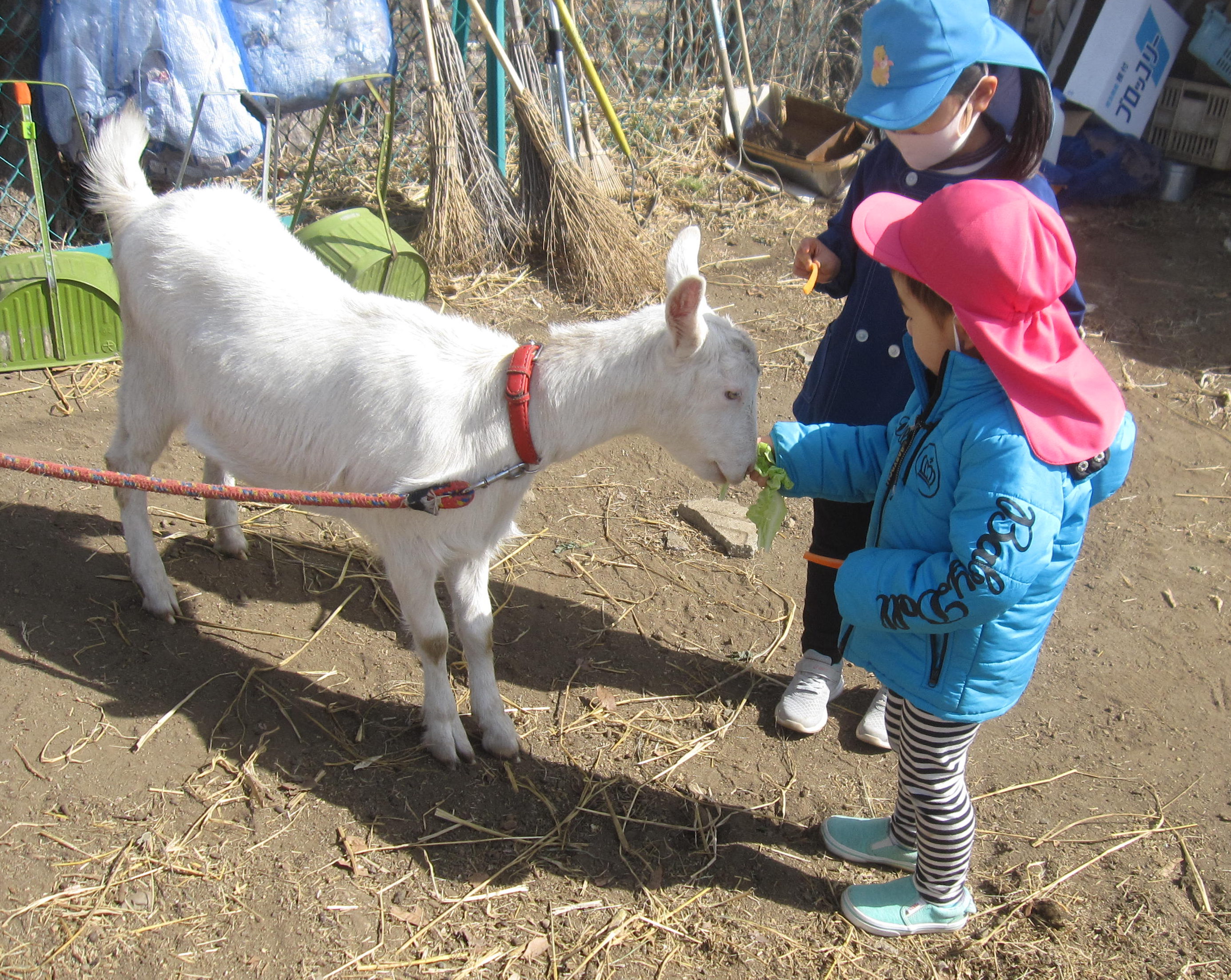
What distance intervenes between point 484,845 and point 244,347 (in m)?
1.57

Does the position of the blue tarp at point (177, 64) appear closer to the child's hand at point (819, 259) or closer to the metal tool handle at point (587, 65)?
the metal tool handle at point (587, 65)

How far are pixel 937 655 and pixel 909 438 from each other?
1.58 ft

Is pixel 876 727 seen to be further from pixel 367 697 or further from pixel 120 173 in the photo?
pixel 120 173

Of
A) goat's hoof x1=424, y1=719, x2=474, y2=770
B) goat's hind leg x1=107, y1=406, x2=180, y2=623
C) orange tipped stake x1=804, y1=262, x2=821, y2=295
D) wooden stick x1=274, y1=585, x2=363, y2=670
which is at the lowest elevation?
wooden stick x1=274, y1=585, x2=363, y2=670

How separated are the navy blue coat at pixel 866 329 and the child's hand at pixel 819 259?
24mm

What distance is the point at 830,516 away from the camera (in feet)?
9.68

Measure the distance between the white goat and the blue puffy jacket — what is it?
1.97ft

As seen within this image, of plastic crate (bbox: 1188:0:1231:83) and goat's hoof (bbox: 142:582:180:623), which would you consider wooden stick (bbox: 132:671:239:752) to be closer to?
goat's hoof (bbox: 142:582:180:623)

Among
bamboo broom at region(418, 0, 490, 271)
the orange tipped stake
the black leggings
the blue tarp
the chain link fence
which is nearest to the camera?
the orange tipped stake

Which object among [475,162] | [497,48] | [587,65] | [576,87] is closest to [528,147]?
[475,162]

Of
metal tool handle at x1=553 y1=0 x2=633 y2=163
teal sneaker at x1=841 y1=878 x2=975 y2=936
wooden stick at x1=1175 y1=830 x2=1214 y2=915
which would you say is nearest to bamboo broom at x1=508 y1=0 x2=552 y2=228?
metal tool handle at x1=553 y1=0 x2=633 y2=163

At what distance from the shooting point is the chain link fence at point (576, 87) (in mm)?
4992

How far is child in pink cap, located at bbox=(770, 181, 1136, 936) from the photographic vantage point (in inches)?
71.0

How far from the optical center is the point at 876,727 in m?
3.10
